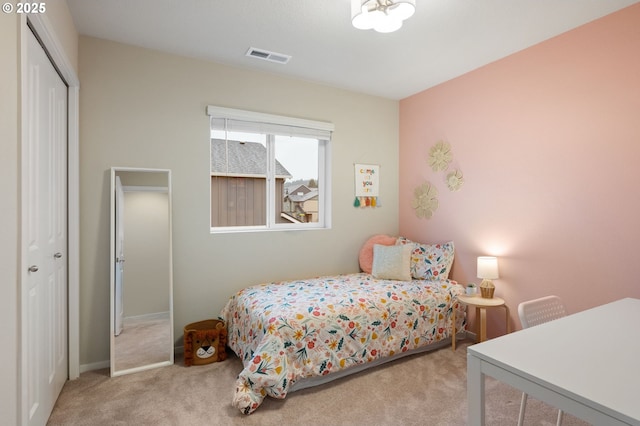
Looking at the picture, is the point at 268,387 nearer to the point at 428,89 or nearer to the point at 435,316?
the point at 435,316

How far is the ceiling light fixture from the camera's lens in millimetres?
1947

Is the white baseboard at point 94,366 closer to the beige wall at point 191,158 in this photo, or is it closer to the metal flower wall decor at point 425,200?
the beige wall at point 191,158

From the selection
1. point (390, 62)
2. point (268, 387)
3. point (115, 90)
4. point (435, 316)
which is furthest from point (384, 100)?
point (268, 387)

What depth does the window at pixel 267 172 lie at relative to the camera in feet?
10.6

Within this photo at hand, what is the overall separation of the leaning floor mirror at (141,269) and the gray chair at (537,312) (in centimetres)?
246

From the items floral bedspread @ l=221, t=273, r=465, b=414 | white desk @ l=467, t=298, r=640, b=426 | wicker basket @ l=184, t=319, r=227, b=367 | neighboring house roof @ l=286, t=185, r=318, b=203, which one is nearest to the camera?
white desk @ l=467, t=298, r=640, b=426

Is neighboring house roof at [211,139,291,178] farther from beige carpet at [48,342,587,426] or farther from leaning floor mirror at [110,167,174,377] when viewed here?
beige carpet at [48,342,587,426]

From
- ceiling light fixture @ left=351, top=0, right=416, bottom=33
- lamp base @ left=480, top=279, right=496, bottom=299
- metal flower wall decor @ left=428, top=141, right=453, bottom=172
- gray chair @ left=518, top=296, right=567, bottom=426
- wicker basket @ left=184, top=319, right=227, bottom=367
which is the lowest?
wicker basket @ left=184, top=319, right=227, bottom=367

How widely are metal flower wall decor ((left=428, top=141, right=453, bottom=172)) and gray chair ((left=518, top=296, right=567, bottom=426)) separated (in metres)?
1.91

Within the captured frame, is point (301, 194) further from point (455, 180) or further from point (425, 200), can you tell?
point (455, 180)

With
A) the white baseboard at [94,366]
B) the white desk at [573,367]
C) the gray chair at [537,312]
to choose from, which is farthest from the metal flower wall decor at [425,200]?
the white baseboard at [94,366]

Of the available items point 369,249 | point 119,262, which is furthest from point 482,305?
point 119,262

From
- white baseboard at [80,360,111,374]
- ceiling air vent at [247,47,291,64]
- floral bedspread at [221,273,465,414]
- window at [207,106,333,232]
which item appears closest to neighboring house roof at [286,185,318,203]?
window at [207,106,333,232]

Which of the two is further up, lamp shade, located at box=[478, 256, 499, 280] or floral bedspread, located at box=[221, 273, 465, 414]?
lamp shade, located at box=[478, 256, 499, 280]
